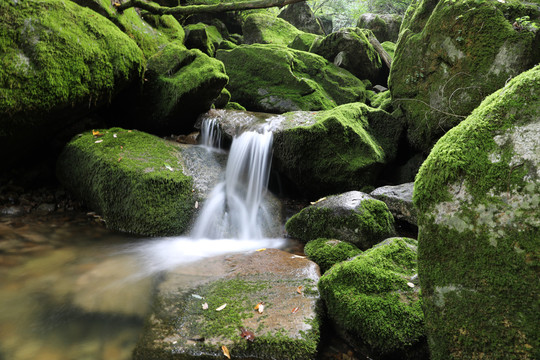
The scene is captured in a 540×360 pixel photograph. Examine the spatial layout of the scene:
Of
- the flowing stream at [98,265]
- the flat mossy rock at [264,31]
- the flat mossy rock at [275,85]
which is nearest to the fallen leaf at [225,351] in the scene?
the flowing stream at [98,265]

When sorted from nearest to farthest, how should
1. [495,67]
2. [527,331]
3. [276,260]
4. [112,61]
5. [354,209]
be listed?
1. [527,331]
2. [276,260]
3. [354,209]
4. [495,67]
5. [112,61]

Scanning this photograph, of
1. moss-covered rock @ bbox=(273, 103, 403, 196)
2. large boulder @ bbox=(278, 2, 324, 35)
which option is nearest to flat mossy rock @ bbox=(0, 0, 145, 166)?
moss-covered rock @ bbox=(273, 103, 403, 196)

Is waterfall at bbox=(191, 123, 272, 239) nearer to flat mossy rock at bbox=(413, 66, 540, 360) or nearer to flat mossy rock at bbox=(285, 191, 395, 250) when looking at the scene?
flat mossy rock at bbox=(285, 191, 395, 250)

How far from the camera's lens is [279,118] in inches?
291

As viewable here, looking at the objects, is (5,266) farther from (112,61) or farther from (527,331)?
(527,331)

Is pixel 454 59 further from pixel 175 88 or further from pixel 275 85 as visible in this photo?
pixel 175 88

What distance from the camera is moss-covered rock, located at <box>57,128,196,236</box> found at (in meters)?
5.26

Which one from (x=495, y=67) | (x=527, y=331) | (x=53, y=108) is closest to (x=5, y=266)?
(x=53, y=108)

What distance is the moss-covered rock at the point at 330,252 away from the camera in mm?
4270

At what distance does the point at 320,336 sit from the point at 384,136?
5949 millimetres

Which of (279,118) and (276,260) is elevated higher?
(279,118)

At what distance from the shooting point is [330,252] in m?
4.38

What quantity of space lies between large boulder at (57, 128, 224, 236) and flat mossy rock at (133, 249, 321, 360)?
1577 millimetres

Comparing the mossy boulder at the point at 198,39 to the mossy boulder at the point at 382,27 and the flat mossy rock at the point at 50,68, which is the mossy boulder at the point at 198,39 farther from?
the mossy boulder at the point at 382,27
